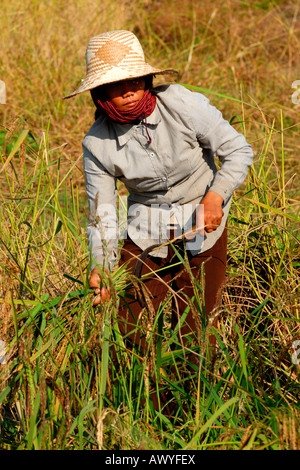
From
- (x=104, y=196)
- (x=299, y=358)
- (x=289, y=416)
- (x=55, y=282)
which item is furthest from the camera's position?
(x=55, y=282)

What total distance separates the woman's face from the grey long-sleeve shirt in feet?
0.32

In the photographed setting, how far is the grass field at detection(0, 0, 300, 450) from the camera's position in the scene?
1637 millimetres

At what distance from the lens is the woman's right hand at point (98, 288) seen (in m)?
Answer: 1.77

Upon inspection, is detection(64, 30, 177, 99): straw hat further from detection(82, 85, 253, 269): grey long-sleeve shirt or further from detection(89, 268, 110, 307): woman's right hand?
detection(89, 268, 110, 307): woman's right hand

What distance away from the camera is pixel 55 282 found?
7.54 feet

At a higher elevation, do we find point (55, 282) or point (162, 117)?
point (162, 117)

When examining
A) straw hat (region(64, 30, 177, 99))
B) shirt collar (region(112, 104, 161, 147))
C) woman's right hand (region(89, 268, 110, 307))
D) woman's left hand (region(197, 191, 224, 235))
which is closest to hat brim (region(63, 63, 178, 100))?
straw hat (region(64, 30, 177, 99))

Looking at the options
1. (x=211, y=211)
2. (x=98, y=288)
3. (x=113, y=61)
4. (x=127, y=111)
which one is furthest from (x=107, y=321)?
(x=113, y=61)

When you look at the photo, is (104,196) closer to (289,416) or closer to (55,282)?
(55,282)

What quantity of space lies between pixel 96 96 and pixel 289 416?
3.61 feet

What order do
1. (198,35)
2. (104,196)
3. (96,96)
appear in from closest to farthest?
(96,96), (104,196), (198,35)
